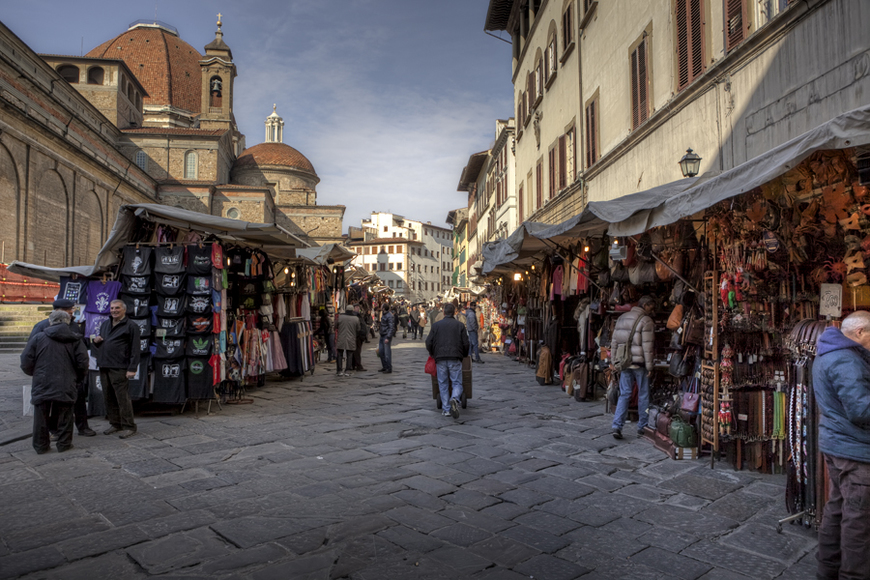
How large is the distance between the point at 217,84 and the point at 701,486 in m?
50.1

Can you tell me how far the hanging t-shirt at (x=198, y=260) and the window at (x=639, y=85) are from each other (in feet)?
25.7

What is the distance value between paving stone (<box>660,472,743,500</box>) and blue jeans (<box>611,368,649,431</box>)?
1.48 meters

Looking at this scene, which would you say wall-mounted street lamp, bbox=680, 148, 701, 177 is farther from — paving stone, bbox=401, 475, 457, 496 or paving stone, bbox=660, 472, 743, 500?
paving stone, bbox=401, 475, 457, 496

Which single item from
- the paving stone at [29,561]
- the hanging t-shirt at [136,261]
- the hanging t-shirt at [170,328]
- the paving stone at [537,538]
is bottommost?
the paving stone at [537,538]

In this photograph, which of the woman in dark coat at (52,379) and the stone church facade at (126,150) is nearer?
the woman in dark coat at (52,379)

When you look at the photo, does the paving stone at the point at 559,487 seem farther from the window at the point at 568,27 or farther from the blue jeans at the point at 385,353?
the window at the point at 568,27

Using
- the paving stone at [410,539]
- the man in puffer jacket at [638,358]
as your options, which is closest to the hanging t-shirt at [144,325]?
the paving stone at [410,539]

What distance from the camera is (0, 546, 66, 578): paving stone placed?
3.24m

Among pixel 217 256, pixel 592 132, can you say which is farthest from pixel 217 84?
pixel 217 256

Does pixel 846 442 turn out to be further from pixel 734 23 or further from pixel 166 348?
pixel 166 348

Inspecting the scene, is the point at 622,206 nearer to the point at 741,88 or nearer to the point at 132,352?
the point at 741,88

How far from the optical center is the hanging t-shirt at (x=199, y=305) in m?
7.64

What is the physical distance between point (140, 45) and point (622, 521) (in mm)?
61874

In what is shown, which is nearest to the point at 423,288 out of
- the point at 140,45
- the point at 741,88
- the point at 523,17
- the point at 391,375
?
the point at 140,45
